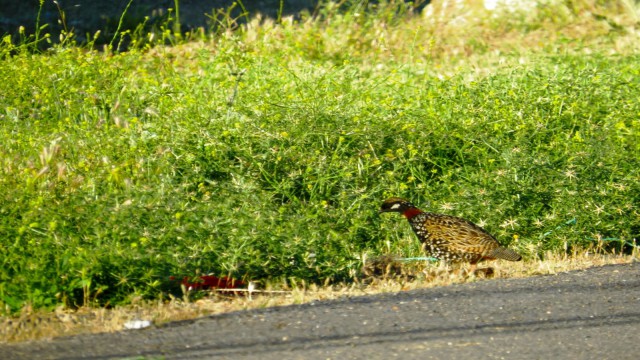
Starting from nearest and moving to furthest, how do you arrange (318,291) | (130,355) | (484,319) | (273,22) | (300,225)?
(130,355) → (484,319) → (318,291) → (300,225) → (273,22)

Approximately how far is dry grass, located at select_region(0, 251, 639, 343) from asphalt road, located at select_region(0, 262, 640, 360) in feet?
0.56

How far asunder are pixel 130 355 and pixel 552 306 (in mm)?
2296

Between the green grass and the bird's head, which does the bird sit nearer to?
the bird's head

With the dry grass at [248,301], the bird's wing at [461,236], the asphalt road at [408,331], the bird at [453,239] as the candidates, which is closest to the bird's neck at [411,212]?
the bird at [453,239]

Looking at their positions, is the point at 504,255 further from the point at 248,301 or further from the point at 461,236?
the point at 248,301

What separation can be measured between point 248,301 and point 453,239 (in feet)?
5.55

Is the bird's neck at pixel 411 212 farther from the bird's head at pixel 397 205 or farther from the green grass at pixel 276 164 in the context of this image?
the green grass at pixel 276 164

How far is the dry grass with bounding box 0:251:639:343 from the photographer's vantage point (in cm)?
526

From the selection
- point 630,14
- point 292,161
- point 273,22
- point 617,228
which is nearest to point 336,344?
point 292,161

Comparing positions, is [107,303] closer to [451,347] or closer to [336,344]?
[336,344]

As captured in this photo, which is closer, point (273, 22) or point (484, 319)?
point (484, 319)

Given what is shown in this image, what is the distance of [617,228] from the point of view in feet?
25.3

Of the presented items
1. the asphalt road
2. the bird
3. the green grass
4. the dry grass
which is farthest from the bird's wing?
the asphalt road

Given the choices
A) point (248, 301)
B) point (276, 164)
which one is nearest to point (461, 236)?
point (276, 164)
